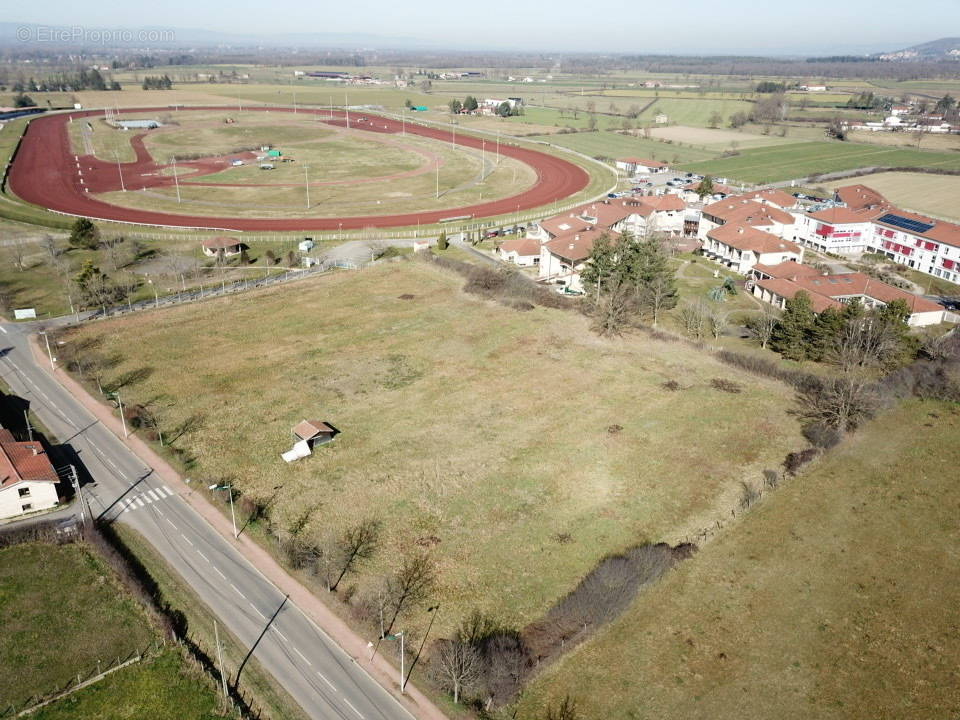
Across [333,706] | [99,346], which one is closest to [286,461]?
[333,706]

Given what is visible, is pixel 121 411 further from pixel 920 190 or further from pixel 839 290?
pixel 920 190

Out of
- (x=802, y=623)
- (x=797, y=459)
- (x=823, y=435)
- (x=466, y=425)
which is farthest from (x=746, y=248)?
(x=802, y=623)

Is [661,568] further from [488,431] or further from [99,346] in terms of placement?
[99,346]

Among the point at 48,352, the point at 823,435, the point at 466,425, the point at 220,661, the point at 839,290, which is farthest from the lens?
the point at 839,290

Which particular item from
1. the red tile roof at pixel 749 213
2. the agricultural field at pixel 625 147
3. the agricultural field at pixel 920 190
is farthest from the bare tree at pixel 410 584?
the agricultural field at pixel 625 147

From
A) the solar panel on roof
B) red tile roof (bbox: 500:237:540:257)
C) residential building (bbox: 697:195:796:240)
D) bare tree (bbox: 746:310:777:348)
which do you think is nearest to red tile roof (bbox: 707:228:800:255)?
residential building (bbox: 697:195:796:240)

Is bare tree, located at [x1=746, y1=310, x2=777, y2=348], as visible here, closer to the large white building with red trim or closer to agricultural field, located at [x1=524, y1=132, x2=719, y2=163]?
the large white building with red trim
